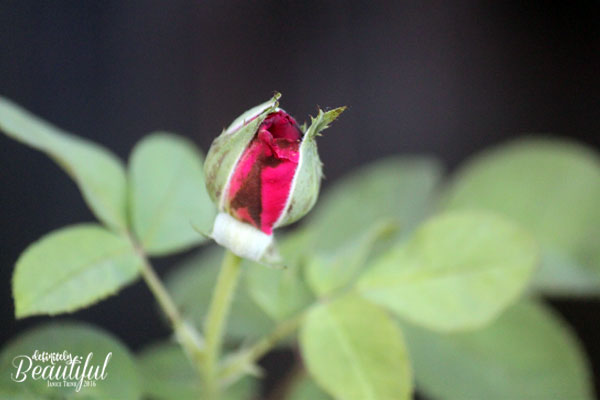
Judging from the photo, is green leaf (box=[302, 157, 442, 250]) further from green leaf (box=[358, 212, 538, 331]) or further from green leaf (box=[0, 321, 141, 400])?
green leaf (box=[0, 321, 141, 400])

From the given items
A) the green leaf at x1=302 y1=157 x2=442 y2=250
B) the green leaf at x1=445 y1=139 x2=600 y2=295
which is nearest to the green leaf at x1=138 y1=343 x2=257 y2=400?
the green leaf at x1=302 y1=157 x2=442 y2=250

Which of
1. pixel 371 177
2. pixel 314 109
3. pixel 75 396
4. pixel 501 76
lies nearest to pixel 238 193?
pixel 75 396

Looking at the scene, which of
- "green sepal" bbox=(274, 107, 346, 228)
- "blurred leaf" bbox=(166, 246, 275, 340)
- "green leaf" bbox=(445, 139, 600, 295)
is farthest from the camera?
"green leaf" bbox=(445, 139, 600, 295)

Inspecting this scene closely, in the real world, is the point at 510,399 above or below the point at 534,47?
below

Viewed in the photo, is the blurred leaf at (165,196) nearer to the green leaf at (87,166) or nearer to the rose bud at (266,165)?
the green leaf at (87,166)

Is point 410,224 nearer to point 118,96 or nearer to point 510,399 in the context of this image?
point 510,399

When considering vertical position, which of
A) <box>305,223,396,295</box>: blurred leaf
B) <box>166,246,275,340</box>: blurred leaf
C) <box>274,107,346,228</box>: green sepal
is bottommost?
<box>166,246,275,340</box>: blurred leaf

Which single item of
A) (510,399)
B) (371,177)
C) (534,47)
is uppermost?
(534,47)

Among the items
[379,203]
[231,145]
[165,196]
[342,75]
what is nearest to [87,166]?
[165,196]
